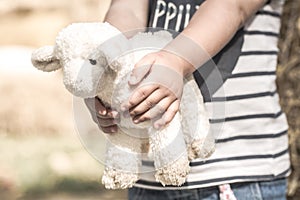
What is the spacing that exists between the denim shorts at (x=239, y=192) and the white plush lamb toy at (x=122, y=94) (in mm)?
166

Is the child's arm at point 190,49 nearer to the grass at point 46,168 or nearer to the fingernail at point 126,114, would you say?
the fingernail at point 126,114

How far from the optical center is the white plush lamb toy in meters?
0.83

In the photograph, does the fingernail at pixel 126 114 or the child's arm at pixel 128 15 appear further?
the child's arm at pixel 128 15

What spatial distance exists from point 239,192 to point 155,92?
0.99ft

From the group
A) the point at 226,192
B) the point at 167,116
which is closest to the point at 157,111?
→ the point at 167,116

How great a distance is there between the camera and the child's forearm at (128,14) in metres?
1.09

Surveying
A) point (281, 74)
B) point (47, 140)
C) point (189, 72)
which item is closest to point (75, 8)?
point (47, 140)

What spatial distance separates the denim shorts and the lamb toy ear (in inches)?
12.1

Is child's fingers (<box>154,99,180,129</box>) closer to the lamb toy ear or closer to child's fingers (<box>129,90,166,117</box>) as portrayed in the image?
child's fingers (<box>129,90,166,117</box>)

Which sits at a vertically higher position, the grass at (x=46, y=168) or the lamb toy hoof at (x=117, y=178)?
the lamb toy hoof at (x=117, y=178)

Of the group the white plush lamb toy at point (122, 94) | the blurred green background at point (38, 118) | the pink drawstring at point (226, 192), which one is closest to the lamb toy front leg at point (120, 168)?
the white plush lamb toy at point (122, 94)

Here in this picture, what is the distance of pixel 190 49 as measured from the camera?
93 cm

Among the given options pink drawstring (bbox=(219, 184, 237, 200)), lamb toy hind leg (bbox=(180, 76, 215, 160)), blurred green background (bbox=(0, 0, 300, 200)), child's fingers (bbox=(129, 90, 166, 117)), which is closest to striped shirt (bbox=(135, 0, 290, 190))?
pink drawstring (bbox=(219, 184, 237, 200))

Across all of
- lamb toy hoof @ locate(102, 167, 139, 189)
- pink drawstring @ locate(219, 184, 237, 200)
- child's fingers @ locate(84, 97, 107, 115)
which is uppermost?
child's fingers @ locate(84, 97, 107, 115)
